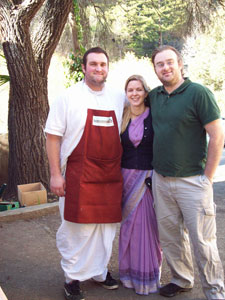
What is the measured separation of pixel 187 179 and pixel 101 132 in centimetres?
74

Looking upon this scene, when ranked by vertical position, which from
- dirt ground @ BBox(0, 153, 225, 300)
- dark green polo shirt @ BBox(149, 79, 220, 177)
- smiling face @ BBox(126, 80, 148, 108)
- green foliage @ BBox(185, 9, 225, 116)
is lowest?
dirt ground @ BBox(0, 153, 225, 300)

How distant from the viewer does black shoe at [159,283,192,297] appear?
10.5ft

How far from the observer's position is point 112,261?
387 cm

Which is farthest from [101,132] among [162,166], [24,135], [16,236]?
[24,135]

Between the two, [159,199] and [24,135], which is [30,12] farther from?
[159,199]

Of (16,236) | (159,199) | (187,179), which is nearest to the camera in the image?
(187,179)

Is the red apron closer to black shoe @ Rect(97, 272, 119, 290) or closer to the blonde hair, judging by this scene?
the blonde hair

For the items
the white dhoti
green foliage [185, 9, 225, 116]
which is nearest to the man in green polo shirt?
the white dhoti

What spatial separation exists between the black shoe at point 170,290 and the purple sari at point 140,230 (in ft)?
0.22

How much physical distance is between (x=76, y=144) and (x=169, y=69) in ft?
2.92

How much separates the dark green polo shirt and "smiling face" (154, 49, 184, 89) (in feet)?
0.22

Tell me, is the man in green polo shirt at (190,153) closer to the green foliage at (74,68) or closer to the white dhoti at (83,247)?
the white dhoti at (83,247)

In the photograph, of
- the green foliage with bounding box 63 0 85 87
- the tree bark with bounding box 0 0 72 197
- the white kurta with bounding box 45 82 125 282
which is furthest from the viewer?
the green foliage with bounding box 63 0 85 87

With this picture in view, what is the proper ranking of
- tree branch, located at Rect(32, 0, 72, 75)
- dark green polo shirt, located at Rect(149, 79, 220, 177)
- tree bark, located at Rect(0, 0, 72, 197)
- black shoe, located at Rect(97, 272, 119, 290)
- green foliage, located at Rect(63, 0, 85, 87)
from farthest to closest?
green foliage, located at Rect(63, 0, 85, 87) → tree branch, located at Rect(32, 0, 72, 75) → tree bark, located at Rect(0, 0, 72, 197) → black shoe, located at Rect(97, 272, 119, 290) → dark green polo shirt, located at Rect(149, 79, 220, 177)
